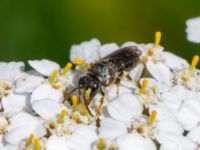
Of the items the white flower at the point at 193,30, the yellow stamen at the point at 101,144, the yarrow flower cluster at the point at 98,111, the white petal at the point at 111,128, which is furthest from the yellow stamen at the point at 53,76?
the white flower at the point at 193,30

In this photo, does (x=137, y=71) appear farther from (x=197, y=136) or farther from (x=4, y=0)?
(x=4, y=0)

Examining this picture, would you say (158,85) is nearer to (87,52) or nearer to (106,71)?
(106,71)

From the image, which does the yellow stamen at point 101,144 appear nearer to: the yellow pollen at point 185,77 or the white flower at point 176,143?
the white flower at point 176,143

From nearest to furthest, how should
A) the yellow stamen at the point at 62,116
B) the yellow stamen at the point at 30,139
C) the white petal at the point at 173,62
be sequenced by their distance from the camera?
the yellow stamen at the point at 30,139, the yellow stamen at the point at 62,116, the white petal at the point at 173,62

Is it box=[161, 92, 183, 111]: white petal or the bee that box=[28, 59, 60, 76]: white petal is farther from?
box=[161, 92, 183, 111]: white petal

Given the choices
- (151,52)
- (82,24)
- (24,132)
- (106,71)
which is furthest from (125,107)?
(82,24)
